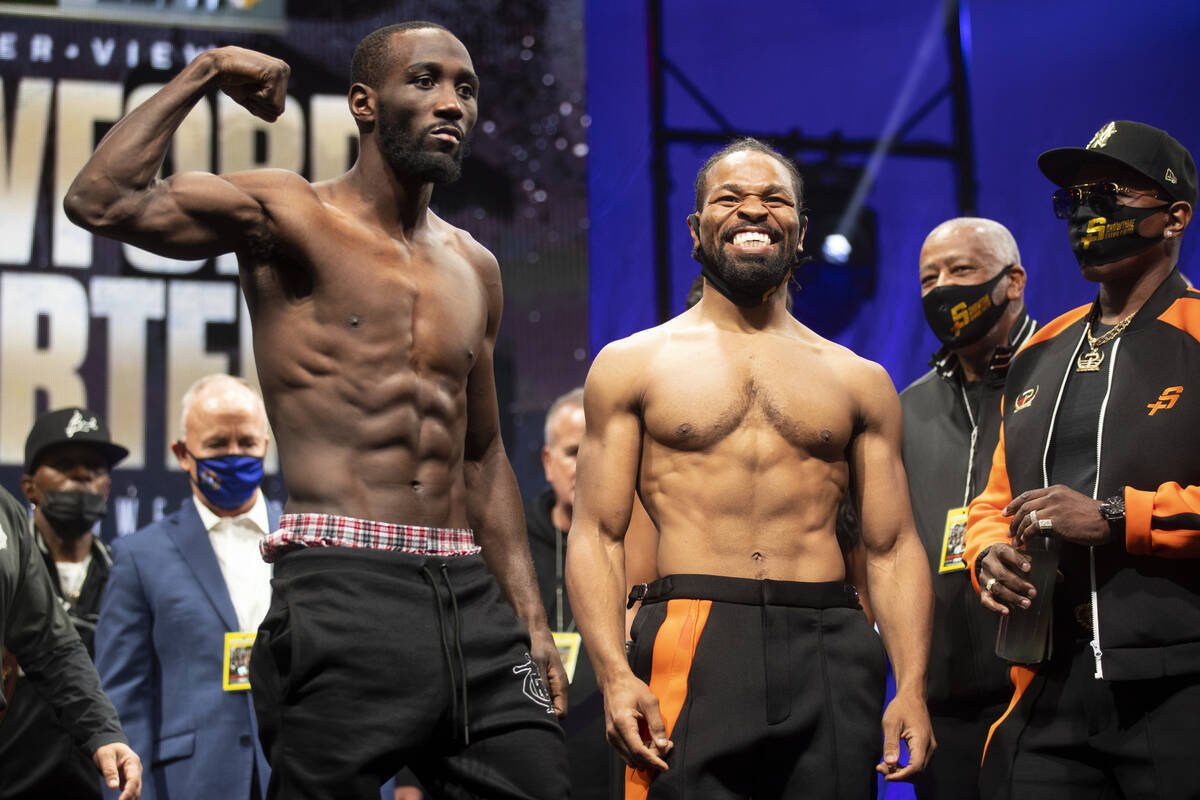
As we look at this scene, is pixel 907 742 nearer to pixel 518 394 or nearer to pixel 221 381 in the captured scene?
pixel 221 381

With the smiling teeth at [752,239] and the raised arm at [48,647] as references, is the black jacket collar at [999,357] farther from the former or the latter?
the raised arm at [48,647]

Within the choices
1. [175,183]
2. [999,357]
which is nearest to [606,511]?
[175,183]

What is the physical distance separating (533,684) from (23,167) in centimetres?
398

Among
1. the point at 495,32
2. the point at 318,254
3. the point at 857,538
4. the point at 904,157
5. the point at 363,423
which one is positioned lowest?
the point at 857,538

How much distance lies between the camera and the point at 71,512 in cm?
470

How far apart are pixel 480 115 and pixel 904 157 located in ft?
6.40

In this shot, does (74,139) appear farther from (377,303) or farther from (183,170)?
(377,303)

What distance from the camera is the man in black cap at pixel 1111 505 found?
8.79 feet

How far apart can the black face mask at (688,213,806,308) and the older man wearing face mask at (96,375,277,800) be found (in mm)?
1871

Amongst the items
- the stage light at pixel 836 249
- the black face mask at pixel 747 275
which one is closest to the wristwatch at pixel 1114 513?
the black face mask at pixel 747 275

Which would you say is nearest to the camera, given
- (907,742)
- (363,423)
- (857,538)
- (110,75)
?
(363,423)

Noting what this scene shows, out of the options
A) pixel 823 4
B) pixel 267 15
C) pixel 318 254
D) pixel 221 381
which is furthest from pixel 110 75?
pixel 318 254

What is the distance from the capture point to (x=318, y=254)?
7.63 ft

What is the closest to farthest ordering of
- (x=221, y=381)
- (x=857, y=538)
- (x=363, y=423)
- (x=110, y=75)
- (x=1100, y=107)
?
(x=363, y=423), (x=857, y=538), (x=221, y=381), (x=110, y=75), (x=1100, y=107)
